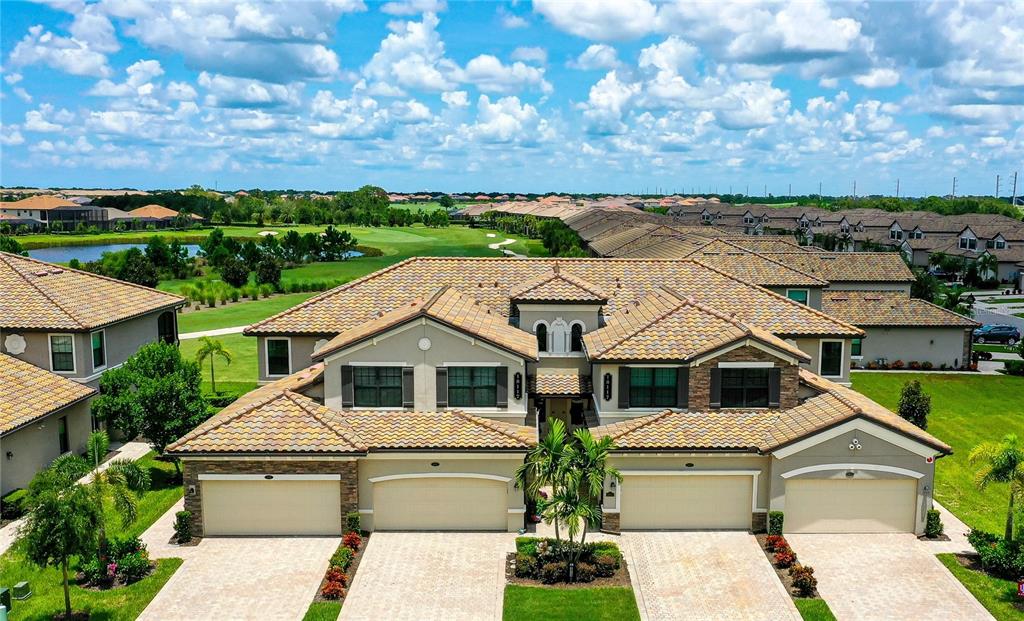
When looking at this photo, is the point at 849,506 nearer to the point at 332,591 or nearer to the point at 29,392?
the point at 332,591

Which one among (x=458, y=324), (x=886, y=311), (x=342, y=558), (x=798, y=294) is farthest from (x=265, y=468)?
(x=886, y=311)

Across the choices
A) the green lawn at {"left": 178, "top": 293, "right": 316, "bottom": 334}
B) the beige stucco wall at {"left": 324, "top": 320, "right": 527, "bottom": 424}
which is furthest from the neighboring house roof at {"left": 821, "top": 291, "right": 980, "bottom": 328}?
the green lawn at {"left": 178, "top": 293, "right": 316, "bottom": 334}

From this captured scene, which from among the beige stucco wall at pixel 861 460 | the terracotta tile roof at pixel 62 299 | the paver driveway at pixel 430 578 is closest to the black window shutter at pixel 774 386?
the beige stucco wall at pixel 861 460

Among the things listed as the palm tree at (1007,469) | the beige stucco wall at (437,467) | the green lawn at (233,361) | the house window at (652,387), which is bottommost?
the green lawn at (233,361)

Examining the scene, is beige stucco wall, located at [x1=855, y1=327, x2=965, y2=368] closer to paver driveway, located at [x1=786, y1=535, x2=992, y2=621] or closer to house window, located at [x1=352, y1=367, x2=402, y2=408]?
paver driveway, located at [x1=786, y1=535, x2=992, y2=621]

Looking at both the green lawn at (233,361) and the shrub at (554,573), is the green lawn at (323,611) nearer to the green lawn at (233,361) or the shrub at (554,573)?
the shrub at (554,573)

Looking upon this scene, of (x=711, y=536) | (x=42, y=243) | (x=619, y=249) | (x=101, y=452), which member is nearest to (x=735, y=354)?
(x=711, y=536)
